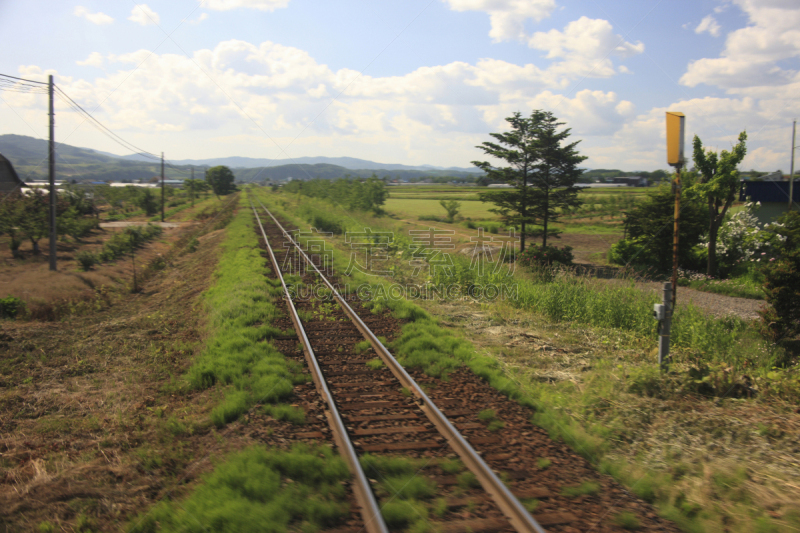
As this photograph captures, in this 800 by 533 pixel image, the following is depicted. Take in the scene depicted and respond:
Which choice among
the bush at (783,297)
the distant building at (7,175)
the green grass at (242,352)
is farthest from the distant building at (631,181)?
the distant building at (7,175)

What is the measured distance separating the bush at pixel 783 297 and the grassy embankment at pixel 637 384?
19.4 inches

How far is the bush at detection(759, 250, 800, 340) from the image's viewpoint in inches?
349

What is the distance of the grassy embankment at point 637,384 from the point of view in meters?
3.74

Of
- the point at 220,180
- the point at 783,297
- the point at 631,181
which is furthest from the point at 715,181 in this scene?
the point at 631,181

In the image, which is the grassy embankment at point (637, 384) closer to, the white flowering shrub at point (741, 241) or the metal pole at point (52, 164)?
the metal pole at point (52, 164)

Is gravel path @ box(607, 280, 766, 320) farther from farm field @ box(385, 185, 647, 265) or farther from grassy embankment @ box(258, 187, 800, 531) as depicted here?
farm field @ box(385, 185, 647, 265)

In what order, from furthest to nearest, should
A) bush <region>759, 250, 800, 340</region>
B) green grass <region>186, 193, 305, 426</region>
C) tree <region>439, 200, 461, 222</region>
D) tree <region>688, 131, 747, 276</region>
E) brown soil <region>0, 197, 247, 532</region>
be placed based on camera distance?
tree <region>439, 200, 461, 222</region>, tree <region>688, 131, 747, 276</region>, bush <region>759, 250, 800, 340</region>, green grass <region>186, 193, 305, 426</region>, brown soil <region>0, 197, 247, 532</region>

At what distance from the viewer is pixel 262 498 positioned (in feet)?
11.5

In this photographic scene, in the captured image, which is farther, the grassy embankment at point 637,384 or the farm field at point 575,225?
the farm field at point 575,225

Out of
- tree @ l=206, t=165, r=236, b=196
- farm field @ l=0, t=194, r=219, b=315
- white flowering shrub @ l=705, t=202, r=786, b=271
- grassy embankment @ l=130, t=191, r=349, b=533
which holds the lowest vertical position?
grassy embankment @ l=130, t=191, r=349, b=533

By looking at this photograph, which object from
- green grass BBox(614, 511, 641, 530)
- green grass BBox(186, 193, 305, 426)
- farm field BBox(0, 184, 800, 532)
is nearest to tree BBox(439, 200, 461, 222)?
green grass BBox(186, 193, 305, 426)

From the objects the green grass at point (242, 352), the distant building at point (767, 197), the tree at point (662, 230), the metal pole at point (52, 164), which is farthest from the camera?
the distant building at point (767, 197)

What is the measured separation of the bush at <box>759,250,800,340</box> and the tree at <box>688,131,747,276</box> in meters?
12.2

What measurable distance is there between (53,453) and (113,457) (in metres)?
0.68
